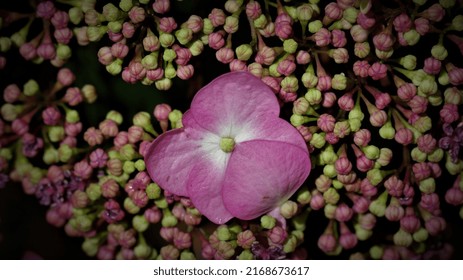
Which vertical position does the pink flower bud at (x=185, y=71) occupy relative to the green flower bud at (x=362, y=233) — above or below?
above

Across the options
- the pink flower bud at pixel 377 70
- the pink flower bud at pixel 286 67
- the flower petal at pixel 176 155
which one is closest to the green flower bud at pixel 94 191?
the flower petal at pixel 176 155

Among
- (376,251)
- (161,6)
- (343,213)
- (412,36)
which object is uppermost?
(161,6)

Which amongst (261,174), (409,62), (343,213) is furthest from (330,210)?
(409,62)

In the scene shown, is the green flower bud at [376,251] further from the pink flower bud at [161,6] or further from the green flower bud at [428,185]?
the pink flower bud at [161,6]

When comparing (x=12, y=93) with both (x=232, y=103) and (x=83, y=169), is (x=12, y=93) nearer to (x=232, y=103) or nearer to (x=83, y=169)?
(x=83, y=169)

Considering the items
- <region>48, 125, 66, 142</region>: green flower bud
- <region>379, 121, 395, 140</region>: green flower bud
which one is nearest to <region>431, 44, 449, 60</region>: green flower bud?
<region>379, 121, 395, 140</region>: green flower bud

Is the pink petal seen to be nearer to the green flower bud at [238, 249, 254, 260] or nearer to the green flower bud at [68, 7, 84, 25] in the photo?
the green flower bud at [238, 249, 254, 260]
